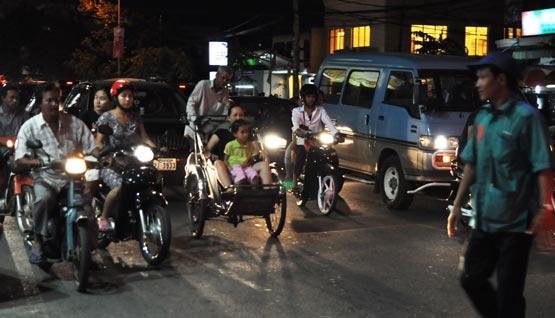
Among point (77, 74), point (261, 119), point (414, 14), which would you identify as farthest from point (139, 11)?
point (261, 119)

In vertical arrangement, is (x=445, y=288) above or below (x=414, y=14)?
below

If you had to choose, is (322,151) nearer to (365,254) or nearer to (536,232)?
(365,254)

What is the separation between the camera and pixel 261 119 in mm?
15133

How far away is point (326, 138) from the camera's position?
1087 cm

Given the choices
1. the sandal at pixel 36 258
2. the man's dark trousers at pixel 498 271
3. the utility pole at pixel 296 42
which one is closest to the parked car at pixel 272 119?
the sandal at pixel 36 258

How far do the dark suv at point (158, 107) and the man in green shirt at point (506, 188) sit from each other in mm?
8033

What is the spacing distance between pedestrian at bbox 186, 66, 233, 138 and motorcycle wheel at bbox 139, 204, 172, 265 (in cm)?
305

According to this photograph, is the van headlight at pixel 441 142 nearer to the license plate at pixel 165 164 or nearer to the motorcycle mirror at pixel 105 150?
the license plate at pixel 165 164

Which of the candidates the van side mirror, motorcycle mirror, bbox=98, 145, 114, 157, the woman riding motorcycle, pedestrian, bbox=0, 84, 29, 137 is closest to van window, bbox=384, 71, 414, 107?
the van side mirror

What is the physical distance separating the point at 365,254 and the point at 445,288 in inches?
57.4

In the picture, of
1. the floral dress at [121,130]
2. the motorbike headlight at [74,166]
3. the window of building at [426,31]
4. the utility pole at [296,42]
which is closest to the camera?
the motorbike headlight at [74,166]

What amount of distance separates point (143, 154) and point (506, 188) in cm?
392

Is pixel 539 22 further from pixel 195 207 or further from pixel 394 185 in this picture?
pixel 195 207

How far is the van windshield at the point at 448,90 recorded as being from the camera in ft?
35.1
